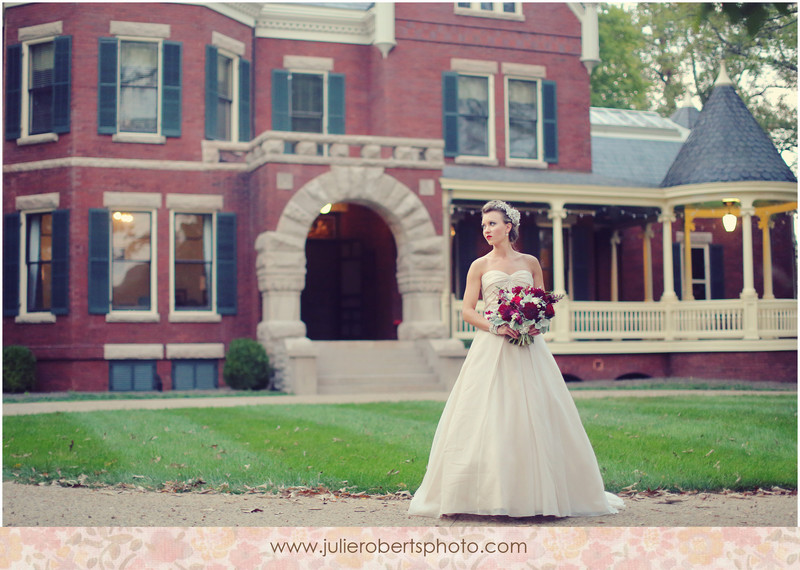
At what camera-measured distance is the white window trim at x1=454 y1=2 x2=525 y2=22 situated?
2067 centimetres

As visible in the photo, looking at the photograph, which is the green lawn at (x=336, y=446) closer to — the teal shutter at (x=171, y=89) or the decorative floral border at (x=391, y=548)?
the decorative floral border at (x=391, y=548)

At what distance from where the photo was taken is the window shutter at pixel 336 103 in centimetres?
2031

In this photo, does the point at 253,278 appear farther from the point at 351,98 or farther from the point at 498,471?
the point at 498,471

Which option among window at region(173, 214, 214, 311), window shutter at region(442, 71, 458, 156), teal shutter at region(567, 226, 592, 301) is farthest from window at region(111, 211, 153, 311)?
teal shutter at region(567, 226, 592, 301)

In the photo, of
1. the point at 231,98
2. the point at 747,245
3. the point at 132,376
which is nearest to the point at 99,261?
the point at 132,376

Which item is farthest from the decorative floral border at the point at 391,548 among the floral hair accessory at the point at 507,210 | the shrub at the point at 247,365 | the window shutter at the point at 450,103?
the window shutter at the point at 450,103

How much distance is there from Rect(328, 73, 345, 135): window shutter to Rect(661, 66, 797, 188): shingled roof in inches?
268

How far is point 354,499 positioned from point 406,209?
35.9ft

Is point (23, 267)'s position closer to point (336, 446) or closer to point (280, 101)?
point (280, 101)

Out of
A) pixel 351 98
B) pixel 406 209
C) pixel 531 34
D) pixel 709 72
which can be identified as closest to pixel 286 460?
pixel 406 209

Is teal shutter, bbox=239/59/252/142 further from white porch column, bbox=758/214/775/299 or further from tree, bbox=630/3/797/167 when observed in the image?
white porch column, bbox=758/214/775/299

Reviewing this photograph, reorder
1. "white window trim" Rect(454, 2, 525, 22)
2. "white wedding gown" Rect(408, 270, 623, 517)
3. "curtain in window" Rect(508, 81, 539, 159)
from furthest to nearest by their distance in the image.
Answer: "curtain in window" Rect(508, 81, 539, 159) < "white window trim" Rect(454, 2, 525, 22) < "white wedding gown" Rect(408, 270, 623, 517)

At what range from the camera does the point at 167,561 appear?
475cm

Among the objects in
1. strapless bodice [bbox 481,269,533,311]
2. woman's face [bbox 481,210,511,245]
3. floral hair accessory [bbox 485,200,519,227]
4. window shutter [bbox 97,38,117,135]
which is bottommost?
strapless bodice [bbox 481,269,533,311]
